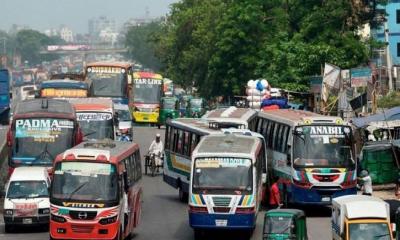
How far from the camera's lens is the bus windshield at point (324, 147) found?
3409 centimetres

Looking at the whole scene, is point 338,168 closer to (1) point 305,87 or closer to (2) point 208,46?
(1) point 305,87

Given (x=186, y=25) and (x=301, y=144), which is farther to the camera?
(x=186, y=25)

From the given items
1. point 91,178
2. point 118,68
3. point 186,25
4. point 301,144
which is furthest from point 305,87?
point 186,25

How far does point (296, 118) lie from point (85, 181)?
1034 centimetres

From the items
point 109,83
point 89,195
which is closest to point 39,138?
point 89,195

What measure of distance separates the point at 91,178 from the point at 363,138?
19.4 metres

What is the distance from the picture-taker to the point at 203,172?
29.0 metres

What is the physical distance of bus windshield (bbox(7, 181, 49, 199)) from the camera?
104 ft

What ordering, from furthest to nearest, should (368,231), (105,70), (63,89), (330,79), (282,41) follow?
(282,41) → (105,70) → (330,79) → (63,89) → (368,231)

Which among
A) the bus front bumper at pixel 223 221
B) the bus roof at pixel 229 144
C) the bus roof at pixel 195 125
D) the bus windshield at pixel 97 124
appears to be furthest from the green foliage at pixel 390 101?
the bus front bumper at pixel 223 221

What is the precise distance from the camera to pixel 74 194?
27031mm

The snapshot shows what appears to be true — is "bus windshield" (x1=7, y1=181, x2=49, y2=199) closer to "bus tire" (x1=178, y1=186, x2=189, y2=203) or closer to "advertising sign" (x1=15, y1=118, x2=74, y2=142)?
"advertising sign" (x1=15, y1=118, x2=74, y2=142)

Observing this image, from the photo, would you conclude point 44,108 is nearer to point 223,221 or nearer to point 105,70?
point 223,221

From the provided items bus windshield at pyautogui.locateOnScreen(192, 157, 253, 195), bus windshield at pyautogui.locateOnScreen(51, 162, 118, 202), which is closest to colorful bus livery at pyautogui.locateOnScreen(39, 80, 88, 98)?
bus windshield at pyautogui.locateOnScreen(192, 157, 253, 195)
